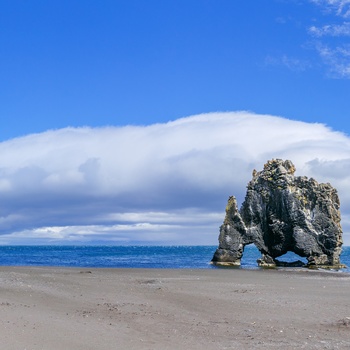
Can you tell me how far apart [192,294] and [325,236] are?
47.6 metres

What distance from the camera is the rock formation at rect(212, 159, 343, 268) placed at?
2864 inches

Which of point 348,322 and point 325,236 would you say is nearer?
point 348,322

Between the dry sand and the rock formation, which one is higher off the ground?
the rock formation

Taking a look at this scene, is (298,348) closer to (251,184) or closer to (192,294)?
(192,294)

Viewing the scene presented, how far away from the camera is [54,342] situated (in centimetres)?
1585

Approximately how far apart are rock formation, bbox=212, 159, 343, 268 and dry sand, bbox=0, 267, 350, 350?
133ft

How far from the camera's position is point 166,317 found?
21219mm

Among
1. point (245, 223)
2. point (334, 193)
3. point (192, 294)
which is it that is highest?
point (334, 193)

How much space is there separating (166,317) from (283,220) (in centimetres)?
5715

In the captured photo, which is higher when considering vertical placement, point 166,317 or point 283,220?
point 283,220

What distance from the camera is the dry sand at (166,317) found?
16.5 m

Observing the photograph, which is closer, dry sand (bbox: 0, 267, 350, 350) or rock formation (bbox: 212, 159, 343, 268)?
dry sand (bbox: 0, 267, 350, 350)

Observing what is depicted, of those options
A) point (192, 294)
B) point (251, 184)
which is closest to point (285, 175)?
point (251, 184)

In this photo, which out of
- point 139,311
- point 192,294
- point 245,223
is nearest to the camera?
point 139,311
